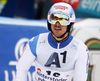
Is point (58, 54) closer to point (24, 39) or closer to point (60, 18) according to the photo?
point (60, 18)

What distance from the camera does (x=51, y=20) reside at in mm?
2379

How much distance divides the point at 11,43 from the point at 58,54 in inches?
71.0

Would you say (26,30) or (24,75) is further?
(26,30)

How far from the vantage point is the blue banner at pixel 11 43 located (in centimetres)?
393

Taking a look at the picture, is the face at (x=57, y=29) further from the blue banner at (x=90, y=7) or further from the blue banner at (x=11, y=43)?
the blue banner at (x=90, y=7)

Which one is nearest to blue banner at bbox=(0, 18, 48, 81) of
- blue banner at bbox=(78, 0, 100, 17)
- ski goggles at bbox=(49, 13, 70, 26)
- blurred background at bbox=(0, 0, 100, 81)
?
blurred background at bbox=(0, 0, 100, 81)

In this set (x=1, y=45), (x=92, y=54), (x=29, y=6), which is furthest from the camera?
(x=29, y=6)

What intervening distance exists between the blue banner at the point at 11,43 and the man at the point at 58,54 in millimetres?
1536

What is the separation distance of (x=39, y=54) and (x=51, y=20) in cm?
42

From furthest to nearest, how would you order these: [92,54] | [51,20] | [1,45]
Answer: [92,54], [1,45], [51,20]

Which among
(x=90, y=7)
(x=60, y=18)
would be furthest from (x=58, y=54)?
(x=90, y=7)

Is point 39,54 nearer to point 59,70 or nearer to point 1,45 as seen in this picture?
point 59,70

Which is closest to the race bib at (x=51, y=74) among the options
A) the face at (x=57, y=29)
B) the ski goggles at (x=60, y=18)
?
the face at (x=57, y=29)

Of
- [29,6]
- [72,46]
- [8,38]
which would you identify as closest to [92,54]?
[8,38]
